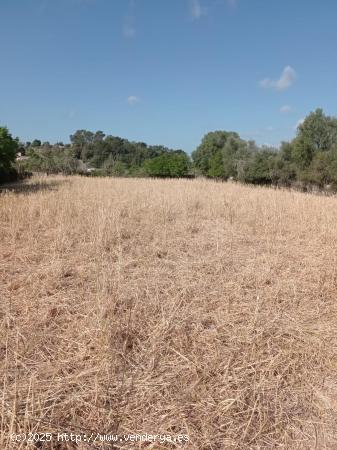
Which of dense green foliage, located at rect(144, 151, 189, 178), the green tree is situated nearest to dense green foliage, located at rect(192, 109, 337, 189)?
dense green foliage, located at rect(144, 151, 189, 178)

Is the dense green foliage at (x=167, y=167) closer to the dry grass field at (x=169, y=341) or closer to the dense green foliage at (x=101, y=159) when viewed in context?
the dense green foliage at (x=101, y=159)

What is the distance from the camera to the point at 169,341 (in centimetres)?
208

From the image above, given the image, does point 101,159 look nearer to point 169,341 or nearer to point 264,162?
point 264,162

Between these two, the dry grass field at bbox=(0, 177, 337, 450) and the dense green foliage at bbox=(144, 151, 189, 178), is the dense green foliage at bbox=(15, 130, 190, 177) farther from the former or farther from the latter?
the dry grass field at bbox=(0, 177, 337, 450)

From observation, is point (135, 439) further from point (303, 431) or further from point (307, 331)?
point (307, 331)

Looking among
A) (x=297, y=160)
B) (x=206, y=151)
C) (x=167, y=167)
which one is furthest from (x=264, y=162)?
(x=206, y=151)

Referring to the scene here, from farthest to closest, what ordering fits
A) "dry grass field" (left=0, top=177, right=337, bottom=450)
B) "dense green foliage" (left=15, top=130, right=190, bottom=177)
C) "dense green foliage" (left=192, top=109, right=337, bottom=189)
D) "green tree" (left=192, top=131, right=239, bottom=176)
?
"green tree" (left=192, top=131, right=239, bottom=176)
"dense green foliage" (left=15, top=130, right=190, bottom=177)
"dense green foliage" (left=192, top=109, right=337, bottom=189)
"dry grass field" (left=0, top=177, right=337, bottom=450)

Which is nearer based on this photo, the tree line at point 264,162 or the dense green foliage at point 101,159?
the tree line at point 264,162

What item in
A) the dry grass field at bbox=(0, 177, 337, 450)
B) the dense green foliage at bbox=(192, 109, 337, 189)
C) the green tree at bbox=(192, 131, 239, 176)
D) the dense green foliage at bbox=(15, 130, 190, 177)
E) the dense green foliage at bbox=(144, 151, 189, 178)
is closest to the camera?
the dry grass field at bbox=(0, 177, 337, 450)

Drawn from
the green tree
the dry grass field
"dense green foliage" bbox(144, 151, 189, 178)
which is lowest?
the dry grass field

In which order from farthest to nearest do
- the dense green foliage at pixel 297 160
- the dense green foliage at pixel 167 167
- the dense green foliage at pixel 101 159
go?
the dense green foliage at pixel 167 167, the dense green foliage at pixel 101 159, the dense green foliage at pixel 297 160

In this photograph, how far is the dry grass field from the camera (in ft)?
4.84

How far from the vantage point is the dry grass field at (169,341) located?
58.1 inches

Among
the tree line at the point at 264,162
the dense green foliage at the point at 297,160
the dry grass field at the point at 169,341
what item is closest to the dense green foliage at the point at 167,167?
the tree line at the point at 264,162
